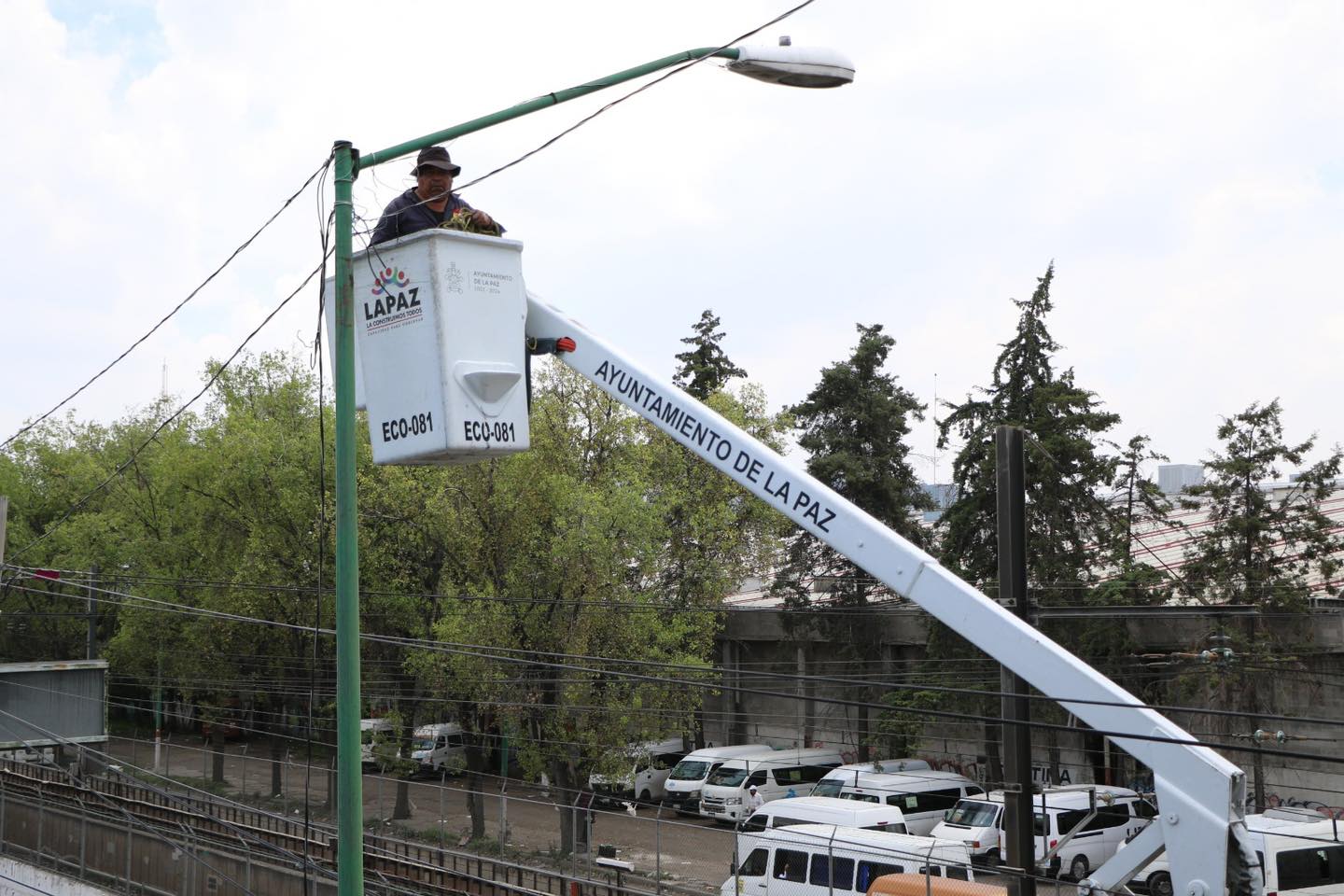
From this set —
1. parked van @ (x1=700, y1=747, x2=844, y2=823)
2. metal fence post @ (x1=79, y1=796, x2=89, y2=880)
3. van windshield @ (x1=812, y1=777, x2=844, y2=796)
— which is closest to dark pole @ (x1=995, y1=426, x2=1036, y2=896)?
metal fence post @ (x1=79, y1=796, x2=89, y2=880)

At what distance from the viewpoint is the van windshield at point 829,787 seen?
3559cm

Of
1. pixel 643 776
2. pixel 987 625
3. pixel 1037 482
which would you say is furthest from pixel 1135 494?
pixel 987 625

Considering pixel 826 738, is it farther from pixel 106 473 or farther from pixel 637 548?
pixel 106 473

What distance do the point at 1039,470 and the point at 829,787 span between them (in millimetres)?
10821

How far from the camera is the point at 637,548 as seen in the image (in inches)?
1273

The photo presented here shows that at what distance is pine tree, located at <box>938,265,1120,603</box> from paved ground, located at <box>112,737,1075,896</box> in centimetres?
1035

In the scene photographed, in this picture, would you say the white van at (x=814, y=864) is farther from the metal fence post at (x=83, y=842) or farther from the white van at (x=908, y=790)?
the metal fence post at (x=83, y=842)

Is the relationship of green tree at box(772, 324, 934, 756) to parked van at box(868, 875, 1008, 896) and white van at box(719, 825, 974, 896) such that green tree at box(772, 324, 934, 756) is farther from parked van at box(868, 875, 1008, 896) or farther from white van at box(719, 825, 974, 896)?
parked van at box(868, 875, 1008, 896)

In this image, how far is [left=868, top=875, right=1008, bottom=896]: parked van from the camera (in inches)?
758

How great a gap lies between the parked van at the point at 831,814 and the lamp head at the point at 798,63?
2138 cm

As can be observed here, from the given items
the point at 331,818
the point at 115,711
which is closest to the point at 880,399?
the point at 331,818

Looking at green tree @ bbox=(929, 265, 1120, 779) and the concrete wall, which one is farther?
green tree @ bbox=(929, 265, 1120, 779)

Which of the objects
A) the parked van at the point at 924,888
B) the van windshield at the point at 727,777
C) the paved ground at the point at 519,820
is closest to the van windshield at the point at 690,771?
the van windshield at the point at 727,777

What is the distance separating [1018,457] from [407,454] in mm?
8469
